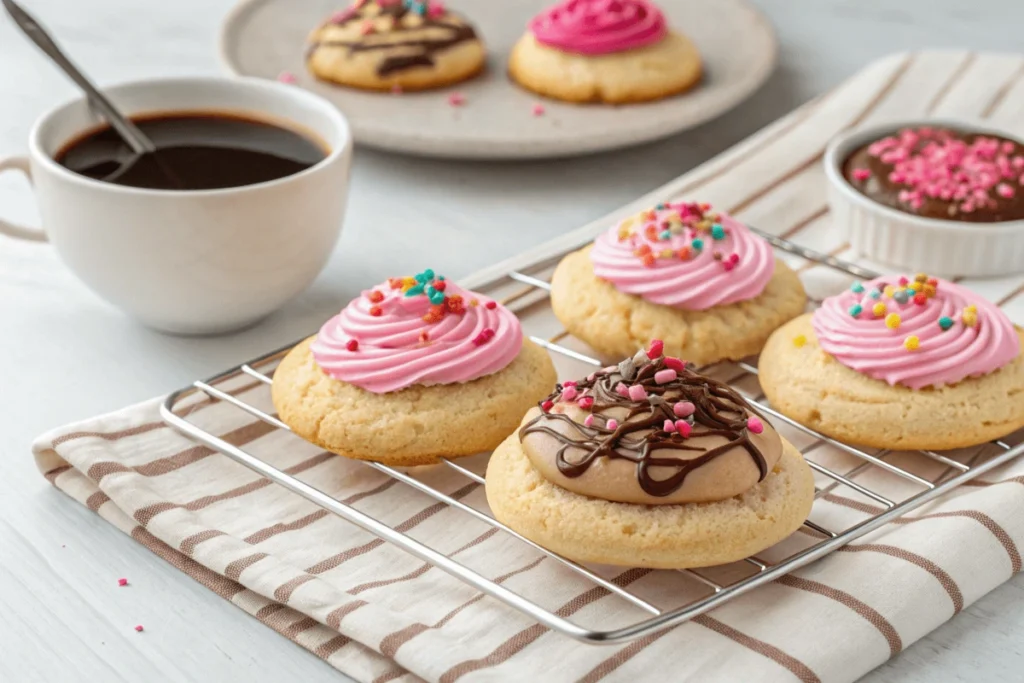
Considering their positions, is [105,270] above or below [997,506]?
above

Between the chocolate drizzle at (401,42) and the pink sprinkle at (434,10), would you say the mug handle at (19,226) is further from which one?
the pink sprinkle at (434,10)

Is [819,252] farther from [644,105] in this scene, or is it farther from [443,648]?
[443,648]

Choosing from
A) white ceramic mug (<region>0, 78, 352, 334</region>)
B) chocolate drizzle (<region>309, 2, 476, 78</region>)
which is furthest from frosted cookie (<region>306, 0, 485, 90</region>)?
white ceramic mug (<region>0, 78, 352, 334</region>)

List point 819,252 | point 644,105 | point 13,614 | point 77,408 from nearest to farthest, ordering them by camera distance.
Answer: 1. point 13,614
2. point 77,408
3. point 819,252
4. point 644,105

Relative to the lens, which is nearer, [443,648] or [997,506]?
[443,648]

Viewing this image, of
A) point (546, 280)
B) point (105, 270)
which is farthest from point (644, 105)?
point (105, 270)

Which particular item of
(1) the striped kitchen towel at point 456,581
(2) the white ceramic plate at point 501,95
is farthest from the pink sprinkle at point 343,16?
(1) the striped kitchen towel at point 456,581

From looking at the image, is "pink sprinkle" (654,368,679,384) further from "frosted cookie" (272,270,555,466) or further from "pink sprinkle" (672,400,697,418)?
"frosted cookie" (272,270,555,466)

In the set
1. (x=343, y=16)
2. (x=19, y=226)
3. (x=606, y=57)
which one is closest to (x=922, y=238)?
(x=606, y=57)
